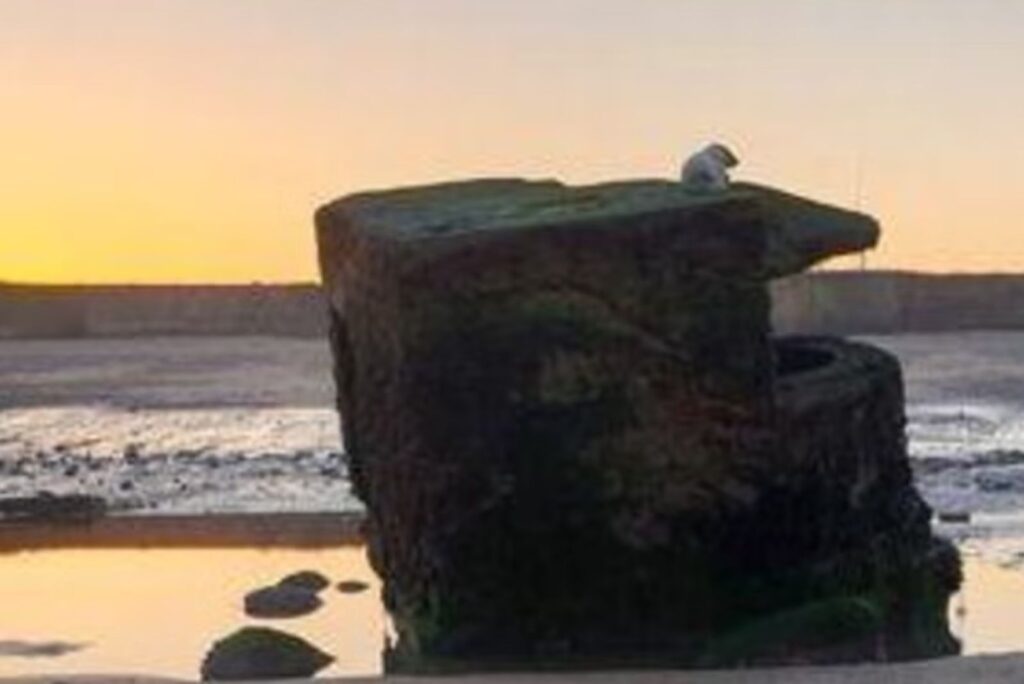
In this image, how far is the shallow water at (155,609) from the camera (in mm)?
14680

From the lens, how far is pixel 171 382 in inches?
3036

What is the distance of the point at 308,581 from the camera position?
18516 mm

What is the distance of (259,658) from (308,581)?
548 centimetres

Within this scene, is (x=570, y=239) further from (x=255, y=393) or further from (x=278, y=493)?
(x=255, y=393)

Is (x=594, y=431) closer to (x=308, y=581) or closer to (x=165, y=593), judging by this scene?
(x=308, y=581)

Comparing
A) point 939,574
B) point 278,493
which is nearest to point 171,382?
point 278,493

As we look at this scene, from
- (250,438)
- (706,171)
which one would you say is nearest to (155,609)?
(706,171)

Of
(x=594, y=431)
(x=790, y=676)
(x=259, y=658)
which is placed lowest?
(x=259, y=658)

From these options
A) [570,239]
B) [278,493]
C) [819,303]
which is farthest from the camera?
[819,303]

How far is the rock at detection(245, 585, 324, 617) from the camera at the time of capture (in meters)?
17.1

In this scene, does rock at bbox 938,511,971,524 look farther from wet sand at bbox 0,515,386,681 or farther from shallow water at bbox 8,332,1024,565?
wet sand at bbox 0,515,386,681

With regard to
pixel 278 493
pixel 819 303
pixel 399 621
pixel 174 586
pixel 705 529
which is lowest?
pixel 819 303

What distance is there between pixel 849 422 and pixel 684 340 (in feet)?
4.22

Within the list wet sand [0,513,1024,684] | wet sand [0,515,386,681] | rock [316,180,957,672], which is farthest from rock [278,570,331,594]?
rock [316,180,957,672]
